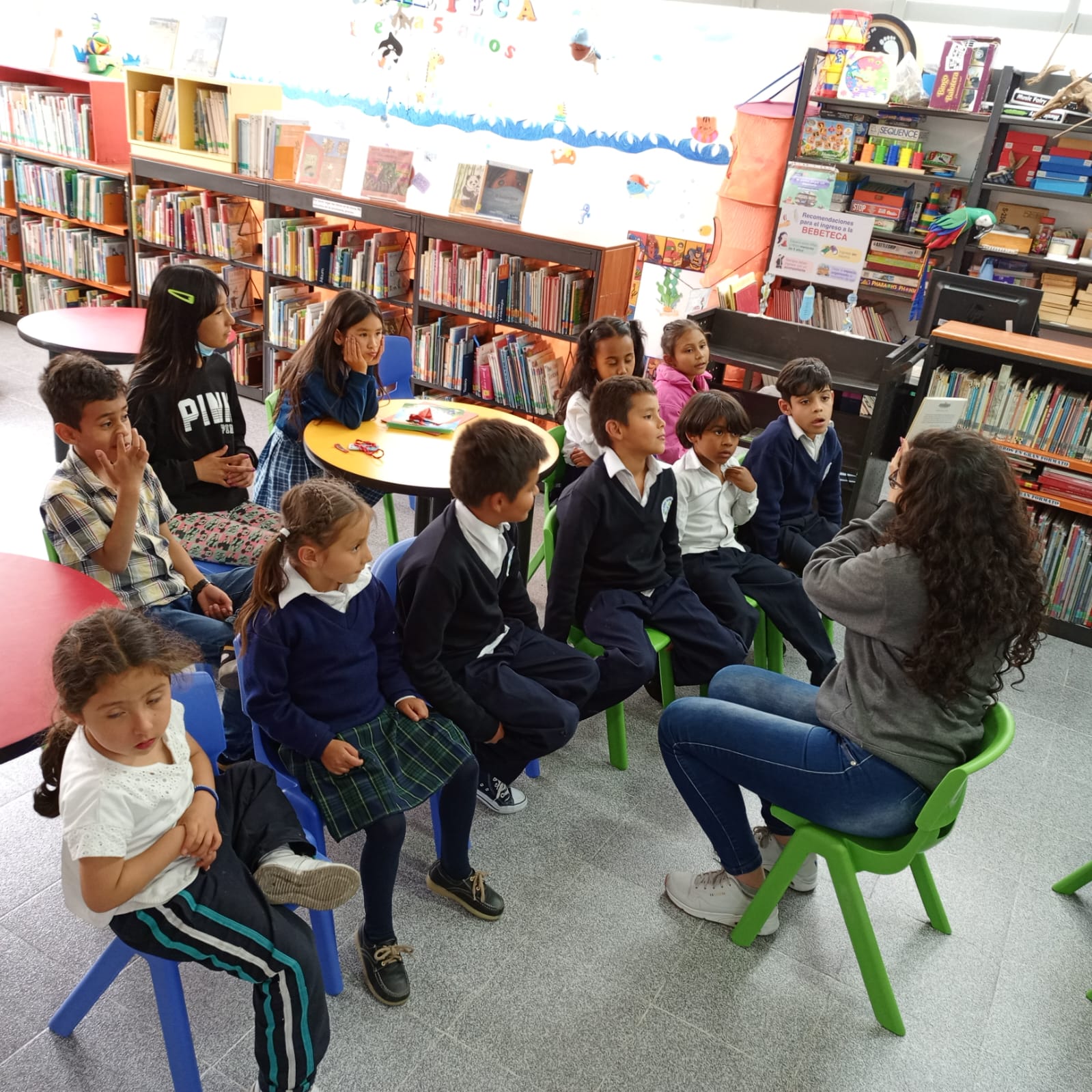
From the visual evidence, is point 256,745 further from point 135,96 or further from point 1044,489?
point 135,96

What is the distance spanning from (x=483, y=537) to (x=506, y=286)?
2.81 metres

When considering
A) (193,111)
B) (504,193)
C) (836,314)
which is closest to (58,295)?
(193,111)

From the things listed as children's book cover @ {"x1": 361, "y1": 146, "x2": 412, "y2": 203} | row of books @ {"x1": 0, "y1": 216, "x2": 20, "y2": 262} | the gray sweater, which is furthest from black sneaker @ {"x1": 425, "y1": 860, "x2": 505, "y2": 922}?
row of books @ {"x1": 0, "y1": 216, "x2": 20, "y2": 262}

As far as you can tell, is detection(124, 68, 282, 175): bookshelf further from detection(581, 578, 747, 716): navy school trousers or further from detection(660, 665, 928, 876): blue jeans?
detection(660, 665, 928, 876): blue jeans

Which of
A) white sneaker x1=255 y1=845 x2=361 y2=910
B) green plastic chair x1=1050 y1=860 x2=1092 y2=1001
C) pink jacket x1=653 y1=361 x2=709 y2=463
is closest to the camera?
white sneaker x1=255 y1=845 x2=361 y2=910

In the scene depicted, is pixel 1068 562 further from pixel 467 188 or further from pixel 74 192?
pixel 74 192

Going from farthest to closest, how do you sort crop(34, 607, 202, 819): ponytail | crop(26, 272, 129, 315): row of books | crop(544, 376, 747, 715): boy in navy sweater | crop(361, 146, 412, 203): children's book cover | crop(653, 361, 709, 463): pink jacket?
crop(26, 272, 129, 315): row of books → crop(361, 146, 412, 203): children's book cover → crop(653, 361, 709, 463): pink jacket → crop(544, 376, 747, 715): boy in navy sweater → crop(34, 607, 202, 819): ponytail

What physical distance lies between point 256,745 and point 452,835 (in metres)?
0.51

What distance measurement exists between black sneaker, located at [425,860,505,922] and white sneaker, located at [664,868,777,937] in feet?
1.45

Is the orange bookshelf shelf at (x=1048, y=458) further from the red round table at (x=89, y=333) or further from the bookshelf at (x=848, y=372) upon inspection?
the red round table at (x=89, y=333)

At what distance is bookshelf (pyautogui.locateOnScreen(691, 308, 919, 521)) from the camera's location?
4027 millimetres

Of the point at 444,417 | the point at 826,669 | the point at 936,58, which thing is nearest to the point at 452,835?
the point at 826,669

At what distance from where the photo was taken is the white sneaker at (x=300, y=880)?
1663 mm

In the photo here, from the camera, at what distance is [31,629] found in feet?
5.66
